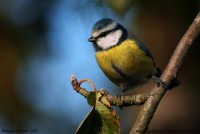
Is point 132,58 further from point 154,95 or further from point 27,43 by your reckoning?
point 154,95

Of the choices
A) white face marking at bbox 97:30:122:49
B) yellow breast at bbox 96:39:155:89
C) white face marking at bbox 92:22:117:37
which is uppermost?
white face marking at bbox 92:22:117:37

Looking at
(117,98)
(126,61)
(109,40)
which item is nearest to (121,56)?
(126,61)

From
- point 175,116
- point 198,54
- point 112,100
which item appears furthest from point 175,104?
point 112,100

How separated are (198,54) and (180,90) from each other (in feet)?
1.08

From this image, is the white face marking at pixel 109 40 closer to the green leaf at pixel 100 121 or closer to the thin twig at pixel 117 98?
the thin twig at pixel 117 98

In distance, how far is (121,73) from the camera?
251 cm

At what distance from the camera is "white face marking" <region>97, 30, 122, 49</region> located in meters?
2.62

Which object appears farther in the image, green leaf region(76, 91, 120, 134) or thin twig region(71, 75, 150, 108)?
thin twig region(71, 75, 150, 108)

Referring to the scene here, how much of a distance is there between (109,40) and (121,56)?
0.70 feet

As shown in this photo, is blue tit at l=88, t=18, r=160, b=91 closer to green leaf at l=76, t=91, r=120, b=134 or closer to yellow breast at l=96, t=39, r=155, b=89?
yellow breast at l=96, t=39, r=155, b=89

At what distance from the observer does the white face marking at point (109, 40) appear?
2619mm

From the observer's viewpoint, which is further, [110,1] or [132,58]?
[132,58]

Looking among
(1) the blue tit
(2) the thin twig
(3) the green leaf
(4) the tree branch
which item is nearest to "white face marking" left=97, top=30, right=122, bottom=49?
(1) the blue tit

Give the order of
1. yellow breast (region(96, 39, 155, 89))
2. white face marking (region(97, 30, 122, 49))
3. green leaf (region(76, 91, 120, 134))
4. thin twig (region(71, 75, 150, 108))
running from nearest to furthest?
green leaf (region(76, 91, 120, 134))
thin twig (region(71, 75, 150, 108))
yellow breast (region(96, 39, 155, 89))
white face marking (region(97, 30, 122, 49))
